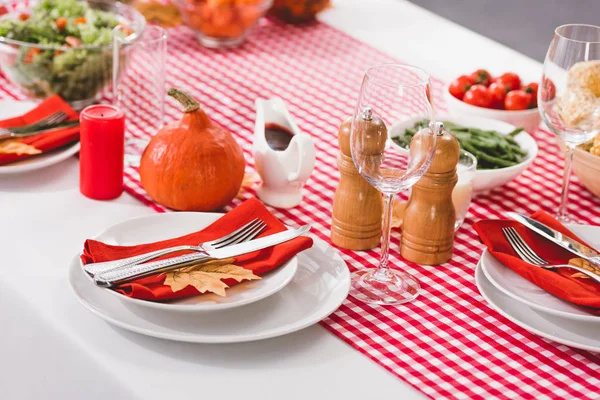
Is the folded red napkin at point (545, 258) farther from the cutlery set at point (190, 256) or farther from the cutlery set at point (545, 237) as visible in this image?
the cutlery set at point (190, 256)

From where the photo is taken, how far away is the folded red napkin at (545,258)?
1049 mm

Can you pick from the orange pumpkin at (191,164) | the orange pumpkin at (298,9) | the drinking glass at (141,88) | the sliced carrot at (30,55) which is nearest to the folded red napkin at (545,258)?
the orange pumpkin at (191,164)

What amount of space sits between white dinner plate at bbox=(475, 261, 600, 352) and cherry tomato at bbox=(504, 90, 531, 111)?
56 cm

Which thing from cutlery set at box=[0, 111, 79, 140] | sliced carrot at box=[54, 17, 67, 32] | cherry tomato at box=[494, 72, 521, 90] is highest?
cherry tomato at box=[494, 72, 521, 90]

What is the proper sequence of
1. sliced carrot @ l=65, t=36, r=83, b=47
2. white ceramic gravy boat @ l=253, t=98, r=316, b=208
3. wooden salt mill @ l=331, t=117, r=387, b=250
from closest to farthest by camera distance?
wooden salt mill @ l=331, t=117, r=387, b=250, white ceramic gravy boat @ l=253, t=98, r=316, b=208, sliced carrot @ l=65, t=36, r=83, b=47

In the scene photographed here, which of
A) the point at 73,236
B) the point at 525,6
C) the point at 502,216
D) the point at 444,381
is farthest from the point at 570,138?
the point at 525,6

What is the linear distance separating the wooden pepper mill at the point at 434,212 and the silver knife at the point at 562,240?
0.10 m

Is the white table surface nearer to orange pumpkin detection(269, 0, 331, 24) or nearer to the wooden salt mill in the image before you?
the wooden salt mill

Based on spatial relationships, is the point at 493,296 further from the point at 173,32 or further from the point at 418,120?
the point at 173,32

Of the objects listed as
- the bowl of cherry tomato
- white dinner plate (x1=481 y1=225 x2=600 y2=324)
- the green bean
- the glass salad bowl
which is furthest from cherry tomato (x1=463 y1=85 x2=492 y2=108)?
the glass salad bowl

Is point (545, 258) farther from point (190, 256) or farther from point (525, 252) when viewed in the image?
point (190, 256)

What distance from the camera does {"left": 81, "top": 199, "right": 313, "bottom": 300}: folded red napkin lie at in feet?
3.27

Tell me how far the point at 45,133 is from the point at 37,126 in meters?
0.03

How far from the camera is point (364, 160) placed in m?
1.04
